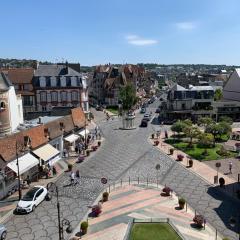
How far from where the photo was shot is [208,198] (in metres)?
35.7

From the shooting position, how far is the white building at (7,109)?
4728cm

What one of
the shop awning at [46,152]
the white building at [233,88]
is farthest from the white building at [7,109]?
the white building at [233,88]

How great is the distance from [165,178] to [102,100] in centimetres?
8830

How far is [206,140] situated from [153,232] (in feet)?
112

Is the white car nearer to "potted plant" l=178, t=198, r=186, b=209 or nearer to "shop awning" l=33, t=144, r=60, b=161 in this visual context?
"shop awning" l=33, t=144, r=60, b=161

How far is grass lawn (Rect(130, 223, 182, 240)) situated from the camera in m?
25.5

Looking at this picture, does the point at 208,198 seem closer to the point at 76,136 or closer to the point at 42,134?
the point at 42,134

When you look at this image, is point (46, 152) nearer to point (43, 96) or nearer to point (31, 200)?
point (31, 200)

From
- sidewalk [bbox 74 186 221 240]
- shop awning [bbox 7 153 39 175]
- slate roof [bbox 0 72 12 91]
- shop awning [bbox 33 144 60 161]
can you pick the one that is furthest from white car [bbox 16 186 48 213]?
slate roof [bbox 0 72 12 91]

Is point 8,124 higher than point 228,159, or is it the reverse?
point 8,124

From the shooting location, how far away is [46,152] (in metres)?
44.9

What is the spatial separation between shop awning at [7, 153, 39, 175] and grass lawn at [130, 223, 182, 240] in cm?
1565

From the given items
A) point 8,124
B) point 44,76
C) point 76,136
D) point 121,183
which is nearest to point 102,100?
point 44,76

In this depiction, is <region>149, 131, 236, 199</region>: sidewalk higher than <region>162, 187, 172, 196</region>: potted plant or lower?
lower
